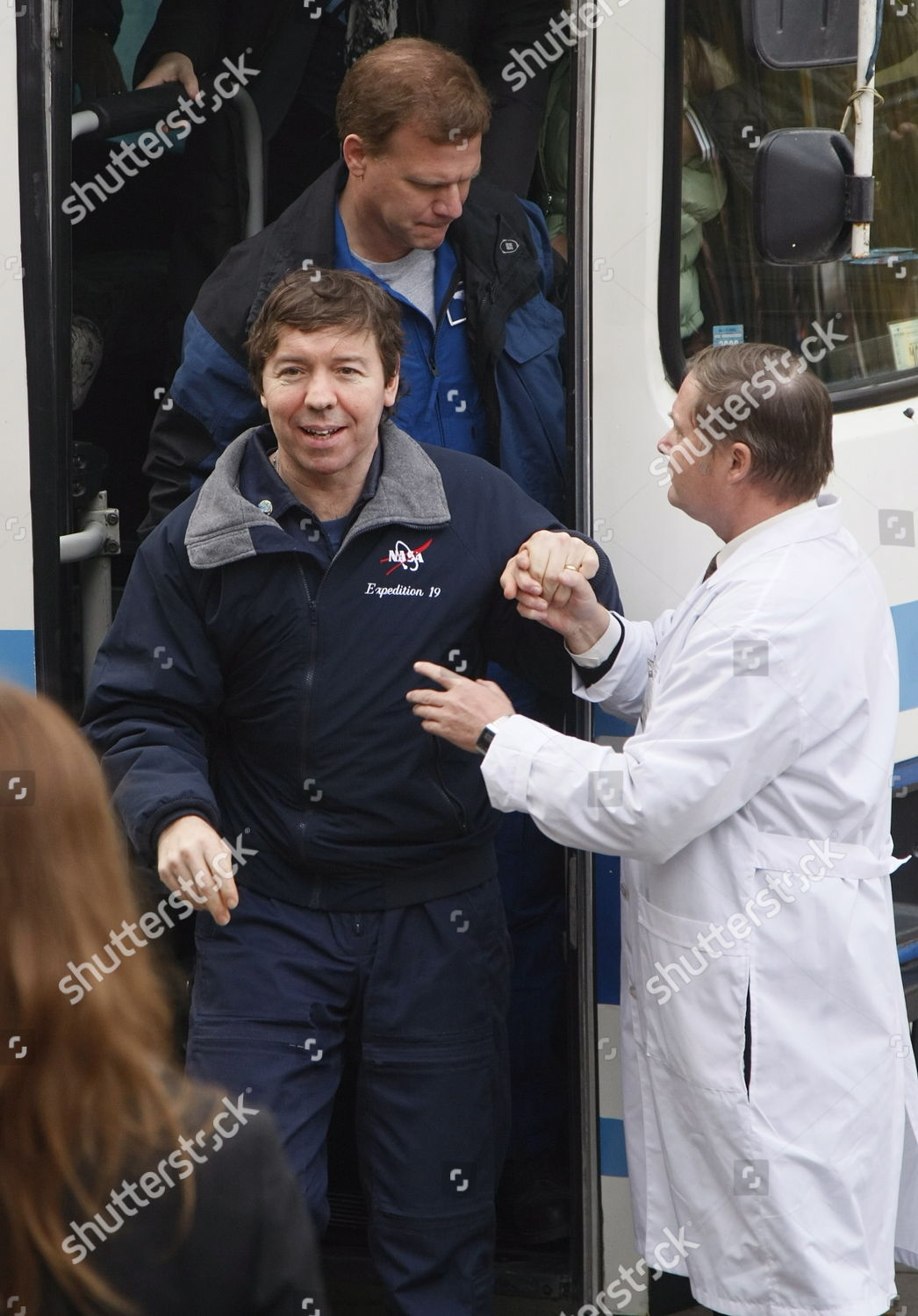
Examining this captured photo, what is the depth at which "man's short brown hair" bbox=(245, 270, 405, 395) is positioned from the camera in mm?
2674

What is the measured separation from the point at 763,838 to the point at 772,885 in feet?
0.23

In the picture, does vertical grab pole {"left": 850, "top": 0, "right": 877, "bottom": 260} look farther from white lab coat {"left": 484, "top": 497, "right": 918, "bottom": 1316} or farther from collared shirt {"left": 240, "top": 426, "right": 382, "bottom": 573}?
collared shirt {"left": 240, "top": 426, "right": 382, "bottom": 573}

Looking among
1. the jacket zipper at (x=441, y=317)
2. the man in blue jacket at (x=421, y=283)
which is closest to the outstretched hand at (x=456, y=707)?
the man in blue jacket at (x=421, y=283)

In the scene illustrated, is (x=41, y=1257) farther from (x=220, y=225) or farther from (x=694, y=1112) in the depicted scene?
(x=220, y=225)

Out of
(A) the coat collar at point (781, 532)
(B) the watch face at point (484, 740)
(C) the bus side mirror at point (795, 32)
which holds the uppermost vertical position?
(C) the bus side mirror at point (795, 32)

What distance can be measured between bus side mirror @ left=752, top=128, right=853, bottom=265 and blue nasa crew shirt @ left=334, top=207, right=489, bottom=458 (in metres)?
0.62

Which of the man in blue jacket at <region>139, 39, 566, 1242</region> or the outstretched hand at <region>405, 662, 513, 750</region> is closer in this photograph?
the outstretched hand at <region>405, 662, 513, 750</region>

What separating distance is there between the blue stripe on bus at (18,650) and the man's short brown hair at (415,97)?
106cm

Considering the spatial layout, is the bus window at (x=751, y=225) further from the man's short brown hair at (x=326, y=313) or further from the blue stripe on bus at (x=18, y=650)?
the blue stripe on bus at (x=18, y=650)

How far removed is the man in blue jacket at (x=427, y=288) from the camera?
297cm

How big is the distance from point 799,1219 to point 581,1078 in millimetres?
509

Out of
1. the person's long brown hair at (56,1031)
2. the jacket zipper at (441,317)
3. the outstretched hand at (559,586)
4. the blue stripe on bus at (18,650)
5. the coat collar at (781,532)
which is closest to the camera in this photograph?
the person's long brown hair at (56,1031)

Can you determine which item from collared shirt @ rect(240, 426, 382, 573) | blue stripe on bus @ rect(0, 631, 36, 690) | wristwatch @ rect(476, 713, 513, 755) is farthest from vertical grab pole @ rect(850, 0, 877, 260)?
blue stripe on bus @ rect(0, 631, 36, 690)

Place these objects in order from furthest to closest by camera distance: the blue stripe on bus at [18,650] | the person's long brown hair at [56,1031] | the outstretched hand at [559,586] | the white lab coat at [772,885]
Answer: the blue stripe on bus at [18,650] < the outstretched hand at [559,586] < the white lab coat at [772,885] < the person's long brown hair at [56,1031]
